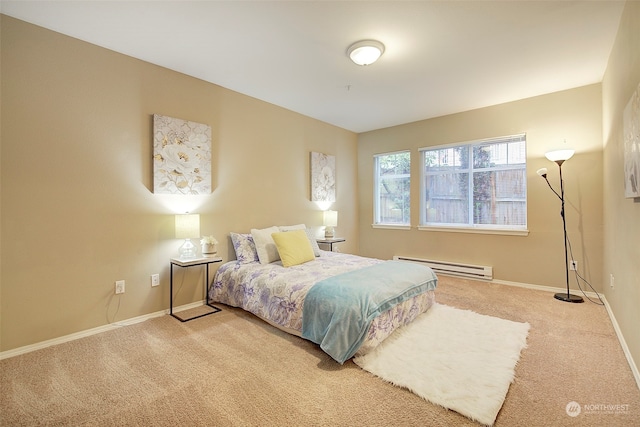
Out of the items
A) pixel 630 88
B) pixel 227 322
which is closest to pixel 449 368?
pixel 227 322

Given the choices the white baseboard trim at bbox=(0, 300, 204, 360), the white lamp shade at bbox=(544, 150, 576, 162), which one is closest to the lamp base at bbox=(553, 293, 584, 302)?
the white lamp shade at bbox=(544, 150, 576, 162)

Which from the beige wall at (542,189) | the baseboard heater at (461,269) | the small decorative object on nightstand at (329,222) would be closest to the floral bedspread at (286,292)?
the small decorative object on nightstand at (329,222)

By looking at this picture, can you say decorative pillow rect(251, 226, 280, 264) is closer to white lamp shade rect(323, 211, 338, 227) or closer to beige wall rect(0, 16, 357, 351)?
beige wall rect(0, 16, 357, 351)

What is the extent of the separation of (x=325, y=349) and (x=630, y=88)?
2873mm

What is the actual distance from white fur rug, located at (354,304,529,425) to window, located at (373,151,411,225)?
2607 mm

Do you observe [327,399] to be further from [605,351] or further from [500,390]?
[605,351]

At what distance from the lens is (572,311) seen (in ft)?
9.84

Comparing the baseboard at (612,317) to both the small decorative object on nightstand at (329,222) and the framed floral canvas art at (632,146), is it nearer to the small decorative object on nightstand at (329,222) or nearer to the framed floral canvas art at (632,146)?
the framed floral canvas art at (632,146)

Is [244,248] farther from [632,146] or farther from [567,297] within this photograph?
[567,297]

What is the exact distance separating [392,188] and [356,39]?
320 centimetres

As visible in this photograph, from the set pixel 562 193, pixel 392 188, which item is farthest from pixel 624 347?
pixel 392 188

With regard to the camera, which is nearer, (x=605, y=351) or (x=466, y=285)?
(x=605, y=351)

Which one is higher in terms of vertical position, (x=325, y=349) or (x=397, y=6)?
(x=397, y=6)

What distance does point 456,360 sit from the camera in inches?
80.4
